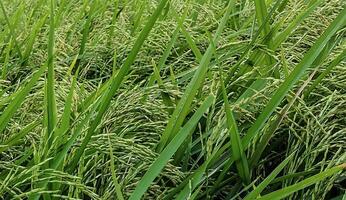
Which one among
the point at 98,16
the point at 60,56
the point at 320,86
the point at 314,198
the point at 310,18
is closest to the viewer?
the point at 314,198

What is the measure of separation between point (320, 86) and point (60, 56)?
803 mm

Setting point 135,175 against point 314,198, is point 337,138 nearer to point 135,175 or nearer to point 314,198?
point 314,198

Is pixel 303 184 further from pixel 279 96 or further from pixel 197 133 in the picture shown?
pixel 197 133

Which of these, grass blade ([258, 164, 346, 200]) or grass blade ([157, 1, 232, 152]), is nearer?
grass blade ([258, 164, 346, 200])

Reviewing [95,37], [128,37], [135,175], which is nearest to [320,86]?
[135,175]

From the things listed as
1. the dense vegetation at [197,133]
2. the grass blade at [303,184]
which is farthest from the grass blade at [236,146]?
the grass blade at [303,184]

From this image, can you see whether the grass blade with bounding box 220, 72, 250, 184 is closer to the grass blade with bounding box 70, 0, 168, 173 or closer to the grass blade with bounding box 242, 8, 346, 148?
the grass blade with bounding box 242, 8, 346, 148

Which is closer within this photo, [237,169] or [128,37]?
[237,169]

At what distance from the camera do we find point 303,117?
35.5 inches

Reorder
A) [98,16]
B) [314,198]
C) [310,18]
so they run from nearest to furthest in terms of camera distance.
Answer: [314,198]
[310,18]
[98,16]

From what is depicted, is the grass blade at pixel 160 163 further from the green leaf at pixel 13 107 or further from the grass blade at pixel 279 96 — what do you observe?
the green leaf at pixel 13 107

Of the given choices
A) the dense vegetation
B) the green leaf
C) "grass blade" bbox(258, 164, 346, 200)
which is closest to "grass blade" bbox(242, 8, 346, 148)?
the dense vegetation

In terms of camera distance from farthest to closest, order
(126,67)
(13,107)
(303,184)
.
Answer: (13,107)
(126,67)
(303,184)

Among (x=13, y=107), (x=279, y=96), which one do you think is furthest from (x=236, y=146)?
(x=13, y=107)
